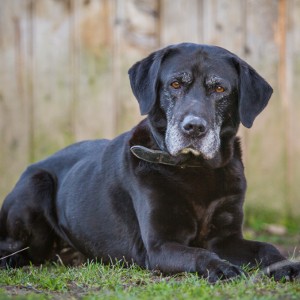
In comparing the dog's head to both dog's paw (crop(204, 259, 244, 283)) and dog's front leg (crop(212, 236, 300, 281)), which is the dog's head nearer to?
dog's front leg (crop(212, 236, 300, 281))

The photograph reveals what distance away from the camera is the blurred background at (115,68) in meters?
6.94

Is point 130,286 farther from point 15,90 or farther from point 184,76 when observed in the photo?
point 15,90

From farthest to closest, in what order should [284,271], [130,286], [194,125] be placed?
[194,125] < [284,271] < [130,286]

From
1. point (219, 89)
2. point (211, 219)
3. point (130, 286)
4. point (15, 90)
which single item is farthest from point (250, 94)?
point (15, 90)

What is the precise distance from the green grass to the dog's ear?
0.99 metres

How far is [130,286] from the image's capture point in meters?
3.77

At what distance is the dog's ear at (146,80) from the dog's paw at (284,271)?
119cm

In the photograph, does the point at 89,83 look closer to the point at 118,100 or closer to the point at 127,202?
the point at 118,100

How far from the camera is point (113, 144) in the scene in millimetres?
5047

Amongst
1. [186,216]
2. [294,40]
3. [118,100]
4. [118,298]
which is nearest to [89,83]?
[118,100]

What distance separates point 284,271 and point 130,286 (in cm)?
82

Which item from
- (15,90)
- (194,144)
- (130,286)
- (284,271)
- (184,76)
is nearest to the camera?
(130,286)

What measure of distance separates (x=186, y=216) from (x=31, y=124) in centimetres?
292

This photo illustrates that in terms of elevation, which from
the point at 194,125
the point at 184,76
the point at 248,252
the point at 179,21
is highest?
the point at 179,21
